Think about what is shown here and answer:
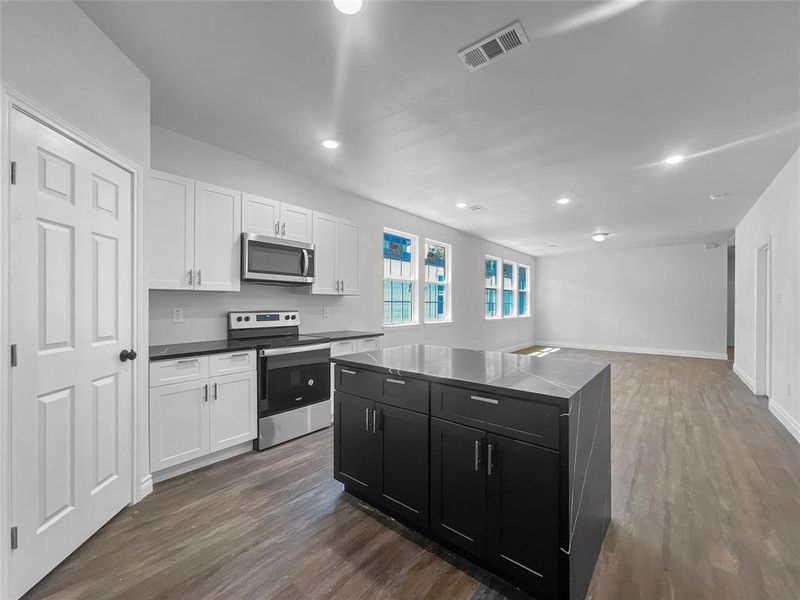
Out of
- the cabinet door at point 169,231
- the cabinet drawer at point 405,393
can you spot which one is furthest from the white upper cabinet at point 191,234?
the cabinet drawer at point 405,393

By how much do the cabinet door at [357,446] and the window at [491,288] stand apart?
6.13m

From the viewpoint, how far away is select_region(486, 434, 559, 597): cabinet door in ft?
4.90

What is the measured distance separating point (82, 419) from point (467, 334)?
20.3ft

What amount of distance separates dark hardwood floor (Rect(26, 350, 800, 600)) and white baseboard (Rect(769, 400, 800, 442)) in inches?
12.2

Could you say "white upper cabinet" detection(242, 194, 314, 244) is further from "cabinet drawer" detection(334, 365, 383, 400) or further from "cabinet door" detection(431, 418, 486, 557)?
"cabinet door" detection(431, 418, 486, 557)

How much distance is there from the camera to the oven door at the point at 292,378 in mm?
3158

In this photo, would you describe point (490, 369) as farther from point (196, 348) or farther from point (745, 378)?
point (745, 378)

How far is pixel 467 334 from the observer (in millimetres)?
7328

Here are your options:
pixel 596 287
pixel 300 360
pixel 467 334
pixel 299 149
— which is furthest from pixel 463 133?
pixel 596 287

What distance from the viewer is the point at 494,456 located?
5.45ft

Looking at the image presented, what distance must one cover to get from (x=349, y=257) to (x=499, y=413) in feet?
10.3

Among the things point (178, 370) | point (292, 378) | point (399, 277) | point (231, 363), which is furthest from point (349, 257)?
point (178, 370)

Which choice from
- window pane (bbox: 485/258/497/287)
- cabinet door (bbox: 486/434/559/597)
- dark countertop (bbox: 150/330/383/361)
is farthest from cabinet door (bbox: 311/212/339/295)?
window pane (bbox: 485/258/497/287)

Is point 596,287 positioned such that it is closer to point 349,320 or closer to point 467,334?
point 467,334
